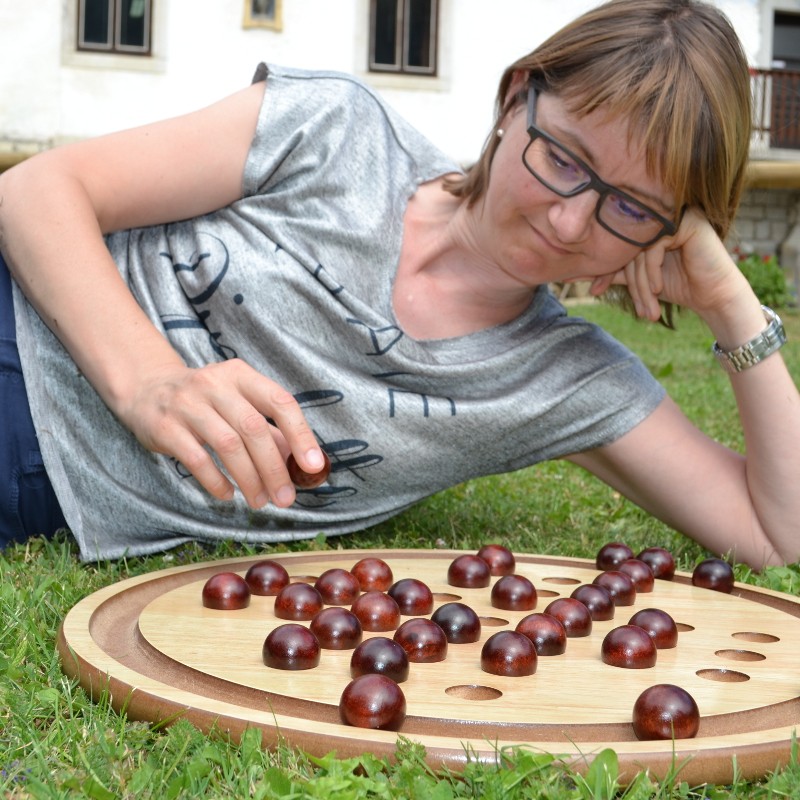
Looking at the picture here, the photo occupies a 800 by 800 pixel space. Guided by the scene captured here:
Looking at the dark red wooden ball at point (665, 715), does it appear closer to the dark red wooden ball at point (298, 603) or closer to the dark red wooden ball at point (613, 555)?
the dark red wooden ball at point (298, 603)

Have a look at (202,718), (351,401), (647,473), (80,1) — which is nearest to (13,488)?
(351,401)

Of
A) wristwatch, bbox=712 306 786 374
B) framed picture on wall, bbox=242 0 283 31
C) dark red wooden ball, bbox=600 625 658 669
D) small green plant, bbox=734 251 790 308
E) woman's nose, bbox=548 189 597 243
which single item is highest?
framed picture on wall, bbox=242 0 283 31

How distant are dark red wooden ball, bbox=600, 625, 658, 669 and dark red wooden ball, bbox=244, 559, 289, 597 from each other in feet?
2.16

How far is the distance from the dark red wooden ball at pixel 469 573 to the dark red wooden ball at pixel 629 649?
50 cm

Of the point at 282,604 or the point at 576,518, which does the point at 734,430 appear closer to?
the point at 576,518

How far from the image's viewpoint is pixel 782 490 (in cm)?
275

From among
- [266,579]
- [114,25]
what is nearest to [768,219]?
[114,25]

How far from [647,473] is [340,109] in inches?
44.6

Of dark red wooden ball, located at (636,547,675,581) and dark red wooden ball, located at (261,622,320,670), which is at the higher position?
dark red wooden ball, located at (261,622,320,670)

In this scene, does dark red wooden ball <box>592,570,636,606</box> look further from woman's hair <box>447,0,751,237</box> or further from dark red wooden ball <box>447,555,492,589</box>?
woman's hair <box>447,0,751,237</box>

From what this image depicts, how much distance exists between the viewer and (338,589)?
2121 mm

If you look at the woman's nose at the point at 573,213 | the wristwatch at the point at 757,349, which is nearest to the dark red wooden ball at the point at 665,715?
the woman's nose at the point at 573,213

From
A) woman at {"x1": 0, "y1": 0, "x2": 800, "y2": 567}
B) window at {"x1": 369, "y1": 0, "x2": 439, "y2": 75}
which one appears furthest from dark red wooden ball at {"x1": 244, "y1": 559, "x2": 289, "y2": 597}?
window at {"x1": 369, "y1": 0, "x2": 439, "y2": 75}

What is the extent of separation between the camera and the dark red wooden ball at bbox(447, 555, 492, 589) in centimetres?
230
